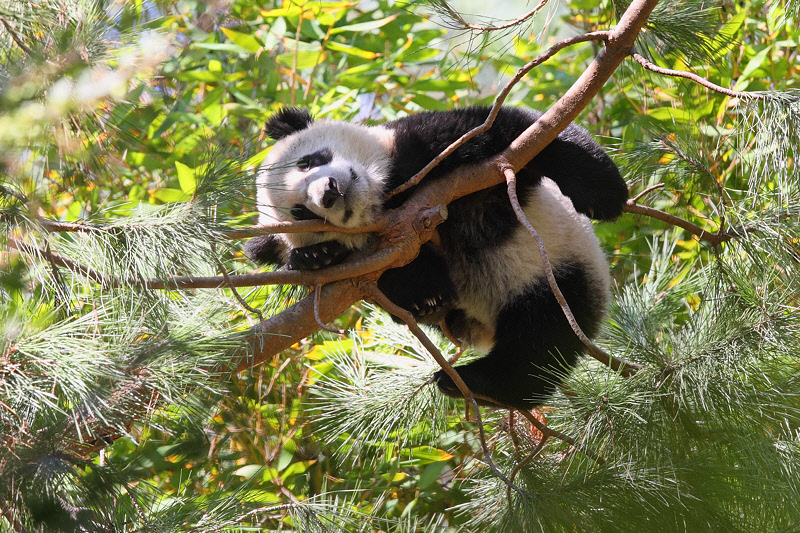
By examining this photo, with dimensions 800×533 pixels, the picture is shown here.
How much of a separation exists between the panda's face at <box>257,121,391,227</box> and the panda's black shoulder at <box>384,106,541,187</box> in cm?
7

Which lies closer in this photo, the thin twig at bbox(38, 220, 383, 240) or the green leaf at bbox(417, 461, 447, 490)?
the thin twig at bbox(38, 220, 383, 240)

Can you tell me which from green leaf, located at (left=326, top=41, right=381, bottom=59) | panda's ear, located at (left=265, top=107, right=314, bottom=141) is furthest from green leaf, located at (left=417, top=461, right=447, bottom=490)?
green leaf, located at (left=326, top=41, right=381, bottom=59)

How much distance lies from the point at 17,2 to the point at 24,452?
0.88 m

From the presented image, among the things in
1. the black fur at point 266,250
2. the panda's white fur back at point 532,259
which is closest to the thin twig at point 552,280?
the panda's white fur back at point 532,259

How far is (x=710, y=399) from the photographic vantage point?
5.43 ft

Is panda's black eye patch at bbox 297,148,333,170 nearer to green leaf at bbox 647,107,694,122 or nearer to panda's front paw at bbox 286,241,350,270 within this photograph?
panda's front paw at bbox 286,241,350,270

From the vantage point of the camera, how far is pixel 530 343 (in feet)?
7.98

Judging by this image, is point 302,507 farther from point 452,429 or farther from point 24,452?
point 452,429

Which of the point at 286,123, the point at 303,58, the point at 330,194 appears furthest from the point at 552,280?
the point at 303,58

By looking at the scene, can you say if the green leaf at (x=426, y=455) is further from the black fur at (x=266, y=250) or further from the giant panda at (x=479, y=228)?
the black fur at (x=266, y=250)

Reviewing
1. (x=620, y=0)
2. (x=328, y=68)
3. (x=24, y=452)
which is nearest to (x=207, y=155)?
(x=24, y=452)

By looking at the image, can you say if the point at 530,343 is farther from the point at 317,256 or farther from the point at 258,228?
the point at 258,228

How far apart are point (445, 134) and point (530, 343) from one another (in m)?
0.80

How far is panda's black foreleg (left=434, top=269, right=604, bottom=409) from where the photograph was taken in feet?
7.73
